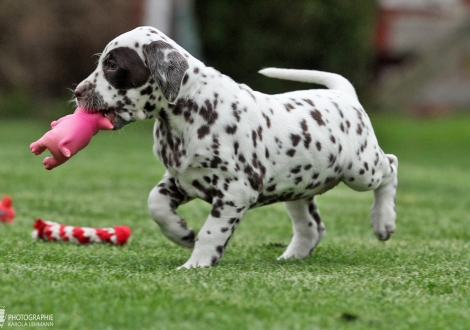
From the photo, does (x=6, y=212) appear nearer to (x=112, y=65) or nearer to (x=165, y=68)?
(x=112, y=65)

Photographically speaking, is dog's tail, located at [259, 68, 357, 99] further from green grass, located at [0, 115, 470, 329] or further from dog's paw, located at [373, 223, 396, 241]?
green grass, located at [0, 115, 470, 329]

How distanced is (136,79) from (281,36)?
16.0m

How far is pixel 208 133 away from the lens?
4.50 metres

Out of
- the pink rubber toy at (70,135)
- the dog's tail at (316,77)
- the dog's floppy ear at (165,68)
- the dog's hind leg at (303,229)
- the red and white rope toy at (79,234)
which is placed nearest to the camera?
the dog's floppy ear at (165,68)

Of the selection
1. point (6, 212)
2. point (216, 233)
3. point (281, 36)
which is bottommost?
point (281, 36)

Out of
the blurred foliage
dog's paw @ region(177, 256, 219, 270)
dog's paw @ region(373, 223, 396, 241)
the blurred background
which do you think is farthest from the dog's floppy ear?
the blurred foliage

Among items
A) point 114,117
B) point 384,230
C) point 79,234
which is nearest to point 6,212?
point 79,234

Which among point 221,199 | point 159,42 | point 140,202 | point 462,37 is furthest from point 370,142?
point 462,37

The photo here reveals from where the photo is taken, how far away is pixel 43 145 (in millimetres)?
4520

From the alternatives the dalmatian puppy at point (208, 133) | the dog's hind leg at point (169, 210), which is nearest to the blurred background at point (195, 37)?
the dalmatian puppy at point (208, 133)

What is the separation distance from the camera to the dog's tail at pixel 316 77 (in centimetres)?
554

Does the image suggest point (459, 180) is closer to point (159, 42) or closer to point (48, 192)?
point (48, 192)

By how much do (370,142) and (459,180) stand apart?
5.93 meters

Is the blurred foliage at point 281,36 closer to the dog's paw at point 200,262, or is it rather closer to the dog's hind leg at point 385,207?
the dog's hind leg at point 385,207
